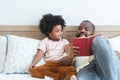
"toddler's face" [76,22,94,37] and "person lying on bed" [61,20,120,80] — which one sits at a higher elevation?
"toddler's face" [76,22,94,37]

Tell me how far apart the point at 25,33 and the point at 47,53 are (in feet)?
0.90

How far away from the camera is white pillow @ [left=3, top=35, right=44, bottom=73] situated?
1772mm

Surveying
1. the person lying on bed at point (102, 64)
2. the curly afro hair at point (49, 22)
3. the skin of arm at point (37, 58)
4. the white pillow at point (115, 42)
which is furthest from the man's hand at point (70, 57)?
the white pillow at point (115, 42)

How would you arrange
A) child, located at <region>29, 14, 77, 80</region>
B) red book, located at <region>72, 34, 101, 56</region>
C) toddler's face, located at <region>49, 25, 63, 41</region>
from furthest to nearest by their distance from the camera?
toddler's face, located at <region>49, 25, 63, 41</region> < child, located at <region>29, 14, 77, 80</region> < red book, located at <region>72, 34, 101, 56</region>

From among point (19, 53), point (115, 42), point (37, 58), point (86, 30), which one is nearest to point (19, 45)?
point (19, 53)

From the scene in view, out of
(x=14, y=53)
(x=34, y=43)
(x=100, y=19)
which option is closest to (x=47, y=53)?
(x=34, y=43)

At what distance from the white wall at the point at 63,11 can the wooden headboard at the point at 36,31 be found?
0.20 ft

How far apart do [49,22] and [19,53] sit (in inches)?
13.6

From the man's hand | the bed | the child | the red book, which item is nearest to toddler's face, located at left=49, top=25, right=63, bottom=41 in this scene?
the child

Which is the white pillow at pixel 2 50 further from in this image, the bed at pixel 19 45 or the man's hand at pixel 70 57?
the man's hand at pixel 70 57

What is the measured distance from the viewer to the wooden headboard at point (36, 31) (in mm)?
1991

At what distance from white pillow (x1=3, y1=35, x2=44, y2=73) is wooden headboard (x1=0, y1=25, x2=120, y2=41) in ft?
0.35

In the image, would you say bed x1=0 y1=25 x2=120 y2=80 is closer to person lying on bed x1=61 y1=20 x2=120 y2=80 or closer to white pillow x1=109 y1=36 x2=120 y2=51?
white pillow x1=109 y1=36 x2=120 y2=51

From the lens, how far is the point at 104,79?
139 cm
